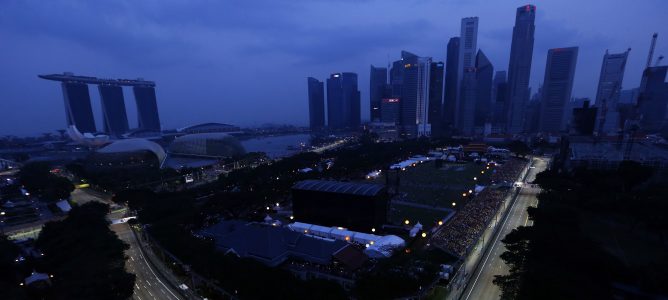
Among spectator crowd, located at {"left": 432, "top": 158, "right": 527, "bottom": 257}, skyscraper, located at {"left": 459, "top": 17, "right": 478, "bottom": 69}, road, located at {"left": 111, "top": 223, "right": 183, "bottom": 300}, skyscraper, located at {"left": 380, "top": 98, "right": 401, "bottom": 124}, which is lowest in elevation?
road, located at {"left": 111, "top": 223, "right": 183, "bottom": 300}

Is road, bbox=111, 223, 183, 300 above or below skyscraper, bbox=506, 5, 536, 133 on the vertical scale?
below

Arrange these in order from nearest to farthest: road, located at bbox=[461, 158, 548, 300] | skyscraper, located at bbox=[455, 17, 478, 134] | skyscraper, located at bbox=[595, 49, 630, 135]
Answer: road, located at bbox=[461, 158, 548, 300] → skyscraper, located at bbox=[595, 49, 630, 135] → skyscraper, located at bbox=[455, 17, 478, 134]

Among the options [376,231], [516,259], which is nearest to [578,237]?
[516,259]

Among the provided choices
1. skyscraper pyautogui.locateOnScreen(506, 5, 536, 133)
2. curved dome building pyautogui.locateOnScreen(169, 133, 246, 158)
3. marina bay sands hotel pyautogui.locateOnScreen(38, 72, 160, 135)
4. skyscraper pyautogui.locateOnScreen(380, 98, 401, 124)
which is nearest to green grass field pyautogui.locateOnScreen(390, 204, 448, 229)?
curved dome building pyautogui.locateOnScreen(169, 133, 246, 158)

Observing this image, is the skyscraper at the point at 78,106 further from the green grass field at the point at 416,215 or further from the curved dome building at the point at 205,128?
the green grass field at the point at 416,215

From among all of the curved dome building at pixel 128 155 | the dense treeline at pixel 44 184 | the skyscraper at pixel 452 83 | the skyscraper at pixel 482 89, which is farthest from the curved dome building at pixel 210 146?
the skyscraper at pixel 482 89

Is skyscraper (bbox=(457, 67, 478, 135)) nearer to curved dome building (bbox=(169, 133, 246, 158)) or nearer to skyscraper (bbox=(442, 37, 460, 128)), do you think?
skyscraper (bbox=(442, 37, 460, 128))
